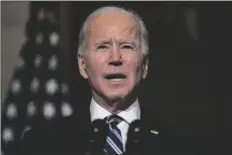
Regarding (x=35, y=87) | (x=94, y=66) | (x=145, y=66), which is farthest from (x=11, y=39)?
(x=145, y=66)

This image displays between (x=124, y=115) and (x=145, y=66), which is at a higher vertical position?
(x=145, y=66)

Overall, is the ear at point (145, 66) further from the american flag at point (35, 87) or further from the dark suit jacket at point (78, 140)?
the american flag at point (35, 87)

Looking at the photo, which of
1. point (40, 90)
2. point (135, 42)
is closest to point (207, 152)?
point (135, 42)

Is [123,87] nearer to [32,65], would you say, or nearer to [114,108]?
[114,108]

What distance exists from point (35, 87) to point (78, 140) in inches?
7.4

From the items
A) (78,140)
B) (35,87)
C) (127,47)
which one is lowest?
(78,140)

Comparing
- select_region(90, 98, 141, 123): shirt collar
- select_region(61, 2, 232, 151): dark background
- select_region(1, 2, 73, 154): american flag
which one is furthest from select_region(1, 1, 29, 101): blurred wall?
select_region(90, 98, 141, 123): shirt collar

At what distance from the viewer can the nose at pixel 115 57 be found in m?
1.00

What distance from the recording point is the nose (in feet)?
3.28

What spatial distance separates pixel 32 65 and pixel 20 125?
0.16m

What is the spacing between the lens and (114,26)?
1.02 meters

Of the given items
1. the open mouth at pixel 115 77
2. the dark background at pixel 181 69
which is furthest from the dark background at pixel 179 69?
the open mouth at pixel 115 77

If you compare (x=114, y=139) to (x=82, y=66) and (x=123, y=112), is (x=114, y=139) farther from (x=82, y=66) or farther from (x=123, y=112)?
(x=82, y=66)

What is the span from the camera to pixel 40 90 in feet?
3.72
